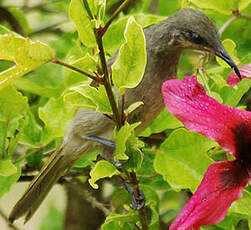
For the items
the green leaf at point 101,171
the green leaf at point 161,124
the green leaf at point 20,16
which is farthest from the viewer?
the green leaf at point 20,16

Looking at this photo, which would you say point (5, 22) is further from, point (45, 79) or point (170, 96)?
point (170, 96)

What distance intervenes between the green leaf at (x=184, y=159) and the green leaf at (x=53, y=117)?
24 cm

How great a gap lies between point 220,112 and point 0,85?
10.3 inches

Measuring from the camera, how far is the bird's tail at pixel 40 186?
3.70ft

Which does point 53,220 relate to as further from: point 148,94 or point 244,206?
point 244,206

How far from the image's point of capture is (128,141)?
0.67 m

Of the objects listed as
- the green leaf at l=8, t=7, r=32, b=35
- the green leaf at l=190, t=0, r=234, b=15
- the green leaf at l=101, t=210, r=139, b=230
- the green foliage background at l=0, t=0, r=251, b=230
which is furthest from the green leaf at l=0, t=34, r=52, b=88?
the green leaf at l=8, t=7, r=32, b=35

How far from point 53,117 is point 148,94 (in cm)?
24

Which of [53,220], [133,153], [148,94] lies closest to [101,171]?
[133,153]

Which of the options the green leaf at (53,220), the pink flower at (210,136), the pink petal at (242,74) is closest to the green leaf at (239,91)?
the pink petal at (242,74)

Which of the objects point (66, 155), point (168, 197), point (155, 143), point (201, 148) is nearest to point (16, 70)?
point (201, 148)

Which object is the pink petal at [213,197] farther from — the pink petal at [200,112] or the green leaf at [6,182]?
the green leaf at [6,182]

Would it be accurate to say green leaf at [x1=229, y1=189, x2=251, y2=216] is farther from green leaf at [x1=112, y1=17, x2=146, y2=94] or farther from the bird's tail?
the bird's tail

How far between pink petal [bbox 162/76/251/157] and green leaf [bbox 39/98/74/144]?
0.46 metres
